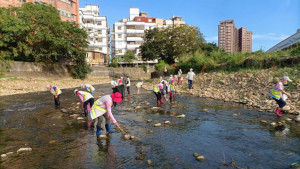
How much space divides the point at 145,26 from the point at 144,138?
71056mm

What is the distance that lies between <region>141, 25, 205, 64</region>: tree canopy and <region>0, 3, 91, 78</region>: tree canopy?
65.4 feet

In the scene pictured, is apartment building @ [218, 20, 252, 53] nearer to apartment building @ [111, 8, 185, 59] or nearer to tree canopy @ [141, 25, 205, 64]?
apartment building @ [111, 8, 185, 59]

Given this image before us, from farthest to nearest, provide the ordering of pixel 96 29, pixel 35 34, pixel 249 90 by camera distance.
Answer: pixel 96 29 → pixel 35 34 → pixel 249 90

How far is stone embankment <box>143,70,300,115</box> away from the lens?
12.9m

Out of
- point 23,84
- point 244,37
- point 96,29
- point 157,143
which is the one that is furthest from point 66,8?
point 244,37

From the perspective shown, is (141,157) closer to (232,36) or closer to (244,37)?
(244,37)

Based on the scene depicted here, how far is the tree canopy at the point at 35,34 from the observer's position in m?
27.2

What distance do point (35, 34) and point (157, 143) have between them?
29.3 meters

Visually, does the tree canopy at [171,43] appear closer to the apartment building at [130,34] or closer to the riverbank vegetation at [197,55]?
the riverbank vegetation at [197,55]

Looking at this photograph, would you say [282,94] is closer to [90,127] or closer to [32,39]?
[90,127]

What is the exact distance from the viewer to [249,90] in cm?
1677

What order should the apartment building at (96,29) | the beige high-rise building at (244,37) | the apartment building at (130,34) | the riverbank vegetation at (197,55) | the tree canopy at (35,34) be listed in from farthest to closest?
the beige high-rise building at (244,37) → the apartment building at (130,34) → the apartment building at (96,29) → the tree canopy at (35,34) → the riverbank vegetation at (197,55)

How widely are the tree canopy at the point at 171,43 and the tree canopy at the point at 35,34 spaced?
19940 millimetres

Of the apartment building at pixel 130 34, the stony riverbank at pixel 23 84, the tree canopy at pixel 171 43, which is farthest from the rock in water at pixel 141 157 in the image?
the apartment building at pixel 130 34
